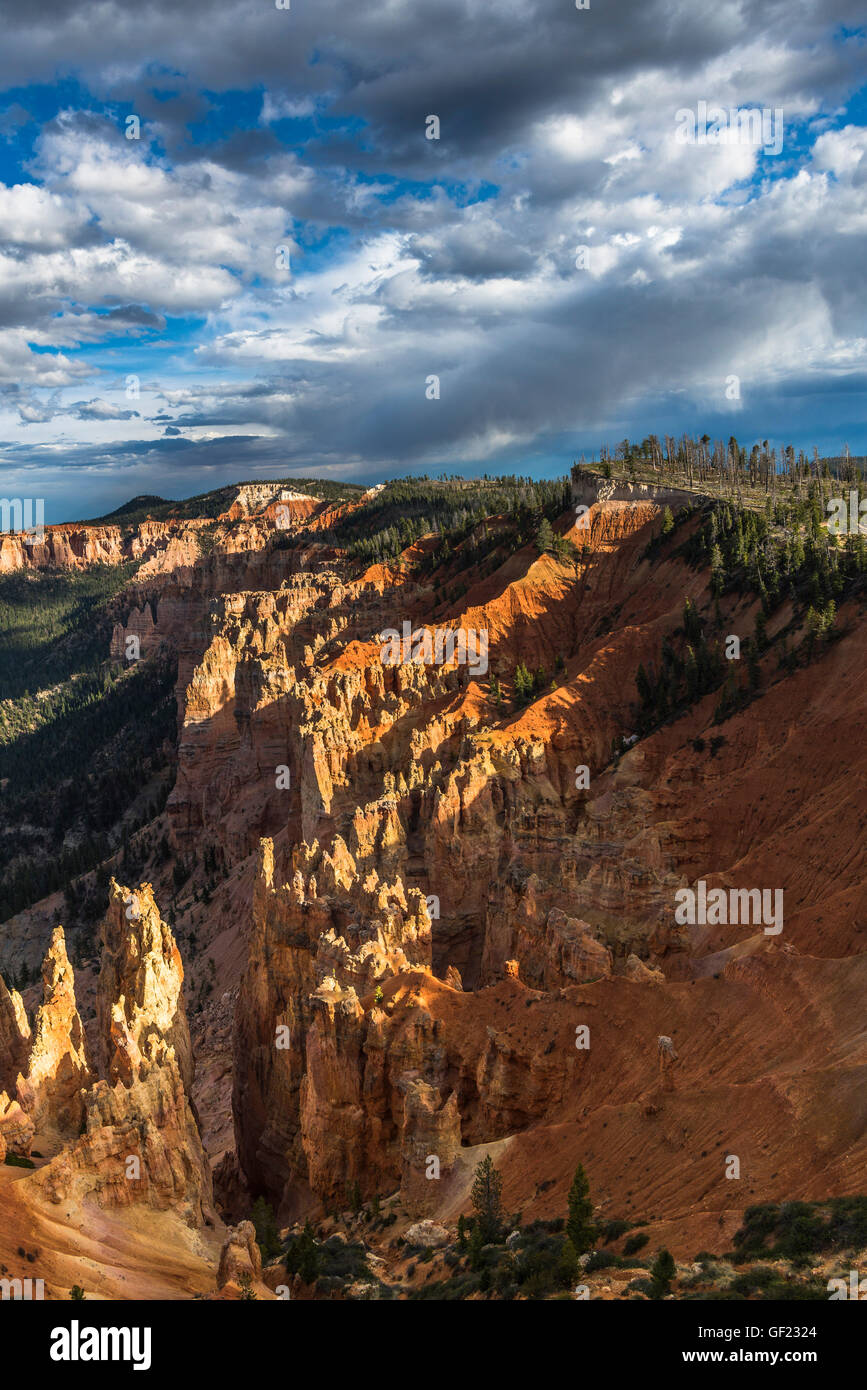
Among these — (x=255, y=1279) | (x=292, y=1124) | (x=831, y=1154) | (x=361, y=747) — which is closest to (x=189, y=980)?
(x=361, y=747)

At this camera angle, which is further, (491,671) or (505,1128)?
(491,671)

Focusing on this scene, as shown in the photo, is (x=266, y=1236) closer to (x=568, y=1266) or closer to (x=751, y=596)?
(x=568, y=1266)

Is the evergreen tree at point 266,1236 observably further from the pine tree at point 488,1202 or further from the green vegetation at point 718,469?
the green vegetation at point 718,469

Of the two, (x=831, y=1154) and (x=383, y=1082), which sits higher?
(x=831, y=1154)

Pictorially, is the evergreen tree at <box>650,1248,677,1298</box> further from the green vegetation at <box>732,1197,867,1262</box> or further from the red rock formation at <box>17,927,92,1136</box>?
the red rock formation at <box>17,927,92,1136</box>
